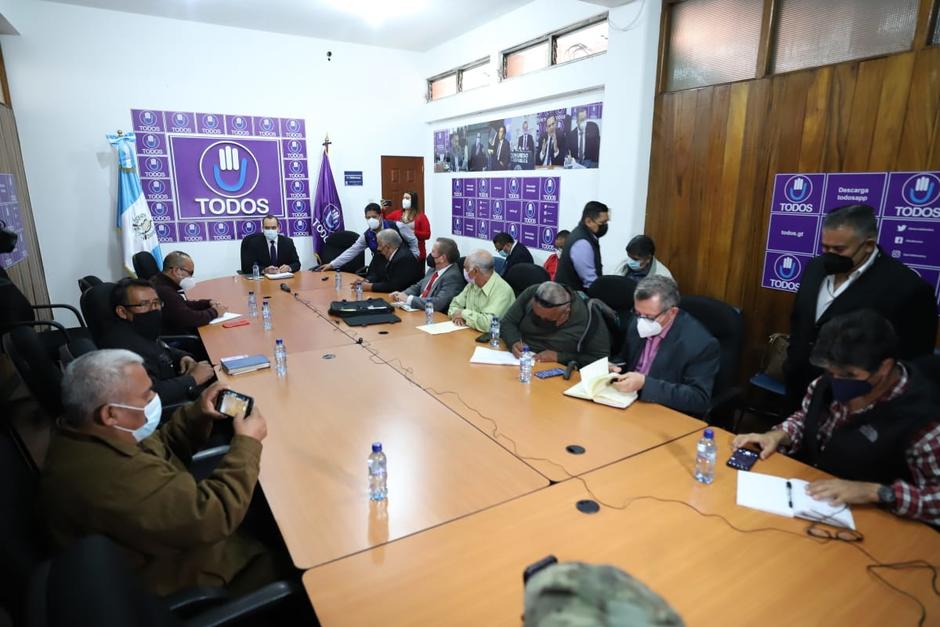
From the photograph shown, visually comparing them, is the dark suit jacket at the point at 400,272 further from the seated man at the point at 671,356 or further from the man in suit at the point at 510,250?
the seated man at the point at 671,356

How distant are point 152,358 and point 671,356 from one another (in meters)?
2.83

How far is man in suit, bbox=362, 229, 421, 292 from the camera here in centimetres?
502

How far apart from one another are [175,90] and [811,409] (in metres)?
7.43

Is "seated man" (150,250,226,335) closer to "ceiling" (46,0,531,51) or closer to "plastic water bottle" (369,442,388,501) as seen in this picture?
"plastic water bottle" (369,442,388,501)

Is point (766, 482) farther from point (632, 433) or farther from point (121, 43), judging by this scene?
point (121, 43)

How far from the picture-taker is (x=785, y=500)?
160 cm

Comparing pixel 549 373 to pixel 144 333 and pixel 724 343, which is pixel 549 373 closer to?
pixel 724 343

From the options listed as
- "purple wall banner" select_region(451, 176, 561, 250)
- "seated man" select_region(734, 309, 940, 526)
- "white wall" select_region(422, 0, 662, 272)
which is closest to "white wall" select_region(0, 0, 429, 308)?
"white wall" select_region(422, 0, 662, 272)

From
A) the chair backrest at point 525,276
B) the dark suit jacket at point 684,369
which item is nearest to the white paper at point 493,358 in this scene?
the dark suit jacket at point 684,369

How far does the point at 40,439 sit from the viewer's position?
2.27 meters

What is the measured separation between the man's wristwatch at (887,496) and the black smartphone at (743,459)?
37 cm

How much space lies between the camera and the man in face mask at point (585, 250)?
3982 mm

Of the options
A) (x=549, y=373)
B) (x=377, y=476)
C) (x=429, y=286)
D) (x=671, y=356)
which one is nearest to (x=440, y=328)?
(x=429, y=286)

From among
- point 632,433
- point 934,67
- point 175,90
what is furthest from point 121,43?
point 934,67
